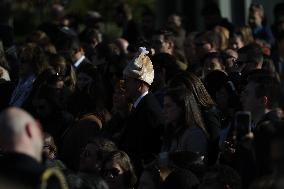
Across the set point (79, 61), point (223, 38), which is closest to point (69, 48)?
point (79, 61)

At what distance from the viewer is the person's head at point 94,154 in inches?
376

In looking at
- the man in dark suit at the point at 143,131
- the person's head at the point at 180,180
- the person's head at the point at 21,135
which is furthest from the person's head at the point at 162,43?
the person's head at the point at 21,135

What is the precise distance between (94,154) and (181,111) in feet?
2.63

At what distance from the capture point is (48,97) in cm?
1204

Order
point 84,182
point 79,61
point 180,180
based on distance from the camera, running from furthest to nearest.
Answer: point 79,61, point 180,180, point 84,182

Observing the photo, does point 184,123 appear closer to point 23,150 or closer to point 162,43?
point 23,150

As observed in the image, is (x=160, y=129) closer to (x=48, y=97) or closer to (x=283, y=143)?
(x=48, y=97)

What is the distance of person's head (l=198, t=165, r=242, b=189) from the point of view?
8203 millimetres

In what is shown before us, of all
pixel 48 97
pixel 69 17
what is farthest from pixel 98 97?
A: pixel 69 17

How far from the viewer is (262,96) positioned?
8.55 meters

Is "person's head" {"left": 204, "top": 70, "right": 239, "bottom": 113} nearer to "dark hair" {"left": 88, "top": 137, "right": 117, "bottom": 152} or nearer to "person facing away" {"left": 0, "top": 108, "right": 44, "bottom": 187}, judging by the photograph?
"dark hair" {"left": 88, "top": 137, "right": 117, "bottom": 152}

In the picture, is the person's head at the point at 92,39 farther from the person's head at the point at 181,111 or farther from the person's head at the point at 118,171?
the person's head at the point at 118,171

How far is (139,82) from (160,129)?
0.66m

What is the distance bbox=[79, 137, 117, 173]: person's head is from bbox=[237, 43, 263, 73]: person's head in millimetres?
2461
